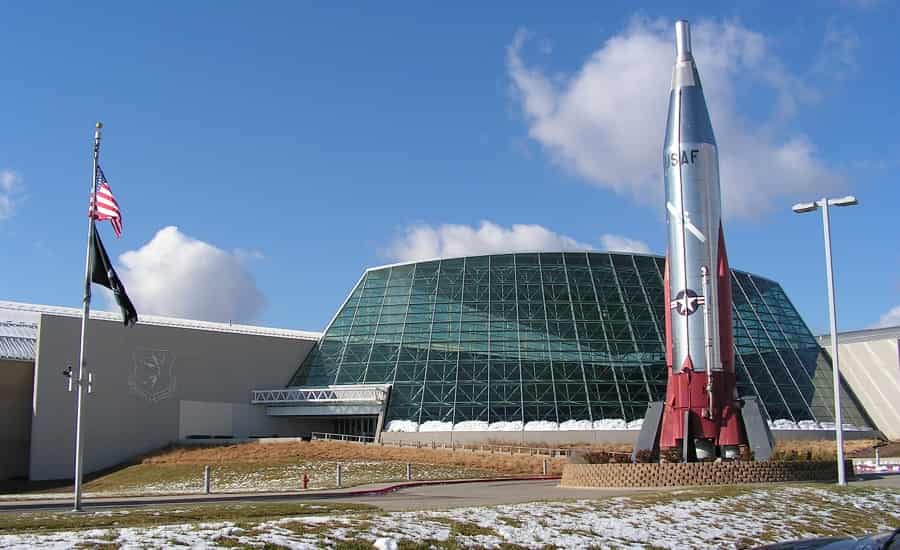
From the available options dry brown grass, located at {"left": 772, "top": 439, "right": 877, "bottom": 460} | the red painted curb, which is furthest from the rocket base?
the red painted curb

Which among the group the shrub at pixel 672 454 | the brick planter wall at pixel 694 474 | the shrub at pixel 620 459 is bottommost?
the brick planter wall at pixel 694 474

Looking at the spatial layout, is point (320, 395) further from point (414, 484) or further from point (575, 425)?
point (414, 484)

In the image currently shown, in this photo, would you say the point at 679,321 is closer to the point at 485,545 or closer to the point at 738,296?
the point at 485,545

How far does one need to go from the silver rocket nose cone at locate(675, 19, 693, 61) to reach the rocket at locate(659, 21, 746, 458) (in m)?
0.06

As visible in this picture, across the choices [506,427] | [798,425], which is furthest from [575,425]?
[798,425]

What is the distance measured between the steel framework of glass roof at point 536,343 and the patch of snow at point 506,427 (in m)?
0.55

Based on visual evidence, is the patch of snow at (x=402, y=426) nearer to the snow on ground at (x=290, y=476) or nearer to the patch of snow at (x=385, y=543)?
the snow on ground at (x=290, y=476)

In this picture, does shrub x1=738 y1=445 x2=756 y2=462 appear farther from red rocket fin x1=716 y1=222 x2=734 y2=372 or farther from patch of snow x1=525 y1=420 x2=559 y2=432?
patch of snow x1=525 y1=420 x2=559 y2=432

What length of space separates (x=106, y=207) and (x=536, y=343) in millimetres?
39135

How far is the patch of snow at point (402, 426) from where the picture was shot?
5753 centimetres

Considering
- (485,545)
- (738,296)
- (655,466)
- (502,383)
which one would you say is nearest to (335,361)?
(502,383)

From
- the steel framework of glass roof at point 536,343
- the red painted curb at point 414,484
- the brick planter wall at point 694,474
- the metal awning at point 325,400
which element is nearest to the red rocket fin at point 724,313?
the brick planter wall at point 694,474

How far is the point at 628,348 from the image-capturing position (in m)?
61.1

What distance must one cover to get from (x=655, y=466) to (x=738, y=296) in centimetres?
4069
